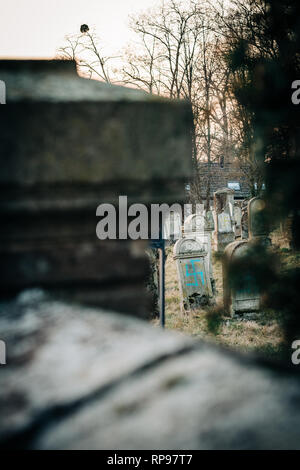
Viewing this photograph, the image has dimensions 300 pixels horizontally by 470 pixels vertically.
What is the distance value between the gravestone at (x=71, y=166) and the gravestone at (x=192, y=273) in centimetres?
715

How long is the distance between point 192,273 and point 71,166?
760 cm

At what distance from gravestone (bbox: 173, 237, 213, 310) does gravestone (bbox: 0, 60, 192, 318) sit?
7.15 metres

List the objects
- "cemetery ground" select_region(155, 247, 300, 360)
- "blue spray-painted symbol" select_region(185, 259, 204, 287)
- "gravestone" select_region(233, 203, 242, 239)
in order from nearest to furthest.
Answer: "cemetery ground" select_region(155, 247, 300, 360) < "blue spray-painted symbol" select_region(185, 259, 204, 287) < "gravestone" select_region(233, 203, 242, 239)

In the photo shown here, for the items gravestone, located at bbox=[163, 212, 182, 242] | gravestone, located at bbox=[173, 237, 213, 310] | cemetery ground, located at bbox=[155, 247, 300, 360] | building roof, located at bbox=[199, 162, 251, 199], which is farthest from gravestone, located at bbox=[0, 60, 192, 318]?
building roof, located at bbox=[199, 162, 251, 199]

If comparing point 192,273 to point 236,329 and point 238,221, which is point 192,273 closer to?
point 236,329

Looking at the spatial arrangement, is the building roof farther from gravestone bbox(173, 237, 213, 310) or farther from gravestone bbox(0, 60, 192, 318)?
gravestone bbox(0, 60, 192, 318)

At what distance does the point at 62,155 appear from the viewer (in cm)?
80

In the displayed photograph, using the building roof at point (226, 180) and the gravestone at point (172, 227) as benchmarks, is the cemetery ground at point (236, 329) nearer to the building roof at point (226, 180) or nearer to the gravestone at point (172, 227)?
the gravestone at point (172, 227)

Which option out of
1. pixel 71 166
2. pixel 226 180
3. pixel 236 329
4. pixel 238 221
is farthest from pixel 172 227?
pixel 226 180

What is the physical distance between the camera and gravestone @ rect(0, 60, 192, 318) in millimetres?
790

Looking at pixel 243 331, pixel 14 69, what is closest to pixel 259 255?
pixel 14 69

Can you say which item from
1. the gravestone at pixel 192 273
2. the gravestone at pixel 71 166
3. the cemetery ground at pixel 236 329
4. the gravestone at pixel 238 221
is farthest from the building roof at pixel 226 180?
the gravestone at pixel 71 166

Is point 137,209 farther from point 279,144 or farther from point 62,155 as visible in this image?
point 279,144

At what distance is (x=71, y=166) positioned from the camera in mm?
807
